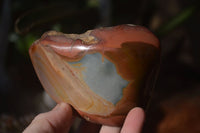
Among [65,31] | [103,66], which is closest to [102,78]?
[103,66]

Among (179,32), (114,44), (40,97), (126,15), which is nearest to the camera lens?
(114,44)

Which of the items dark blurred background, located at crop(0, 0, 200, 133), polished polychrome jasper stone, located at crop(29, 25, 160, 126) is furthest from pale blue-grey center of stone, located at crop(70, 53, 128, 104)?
dark blurred background, located at crop(0, 0, 200, 133)

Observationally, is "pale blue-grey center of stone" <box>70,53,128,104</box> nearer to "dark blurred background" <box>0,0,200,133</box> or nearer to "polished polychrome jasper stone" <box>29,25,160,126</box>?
"polished polychrome jasper stone" <box>29,25,160,126</box>

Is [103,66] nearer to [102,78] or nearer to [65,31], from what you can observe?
[102,78]

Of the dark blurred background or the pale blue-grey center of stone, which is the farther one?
the dark blurred background

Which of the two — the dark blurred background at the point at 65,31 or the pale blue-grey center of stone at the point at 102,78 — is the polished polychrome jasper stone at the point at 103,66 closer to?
the pale blue-grey center of stone at the point at 102,78

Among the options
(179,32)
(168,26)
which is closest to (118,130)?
(168,26)

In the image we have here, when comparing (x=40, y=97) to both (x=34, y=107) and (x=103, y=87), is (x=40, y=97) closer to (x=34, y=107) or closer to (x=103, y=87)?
(x=34, y=107)
